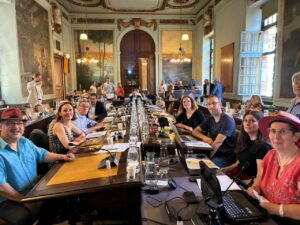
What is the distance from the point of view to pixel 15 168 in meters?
2.11

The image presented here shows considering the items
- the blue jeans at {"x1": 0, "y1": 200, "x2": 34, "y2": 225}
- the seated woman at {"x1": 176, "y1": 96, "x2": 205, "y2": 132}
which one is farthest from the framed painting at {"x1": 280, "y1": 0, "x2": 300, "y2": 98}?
the blue jeans at {"x1": 0, "y1": 200, "x2": 34, "y2": 225}

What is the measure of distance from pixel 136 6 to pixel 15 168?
11.5 metres

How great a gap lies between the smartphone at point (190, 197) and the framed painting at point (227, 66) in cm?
789

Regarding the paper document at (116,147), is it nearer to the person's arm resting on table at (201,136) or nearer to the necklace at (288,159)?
the person's arm resting on table at (201,136)

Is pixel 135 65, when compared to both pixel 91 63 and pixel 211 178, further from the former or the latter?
pixel 211 178

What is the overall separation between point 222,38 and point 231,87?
238 centimetres

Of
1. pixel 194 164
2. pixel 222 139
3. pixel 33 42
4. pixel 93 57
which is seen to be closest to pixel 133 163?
pixel 194 164

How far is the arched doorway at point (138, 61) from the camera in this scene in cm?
1372

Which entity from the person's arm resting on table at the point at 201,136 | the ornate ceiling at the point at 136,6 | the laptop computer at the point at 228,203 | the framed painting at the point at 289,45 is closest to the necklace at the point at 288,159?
the laptop computer at the point at 228,203

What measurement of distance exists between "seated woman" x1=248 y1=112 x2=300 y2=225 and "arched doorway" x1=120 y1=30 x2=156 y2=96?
12559 millimetres

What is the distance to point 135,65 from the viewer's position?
1406 cm

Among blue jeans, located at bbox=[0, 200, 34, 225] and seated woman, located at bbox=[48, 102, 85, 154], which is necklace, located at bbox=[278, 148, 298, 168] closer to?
blue jeans, located at bbox=[0, 200, 34, 225]

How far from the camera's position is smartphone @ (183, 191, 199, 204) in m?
1.56

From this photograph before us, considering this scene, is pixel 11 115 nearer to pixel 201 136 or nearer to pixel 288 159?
pixel 288 159
